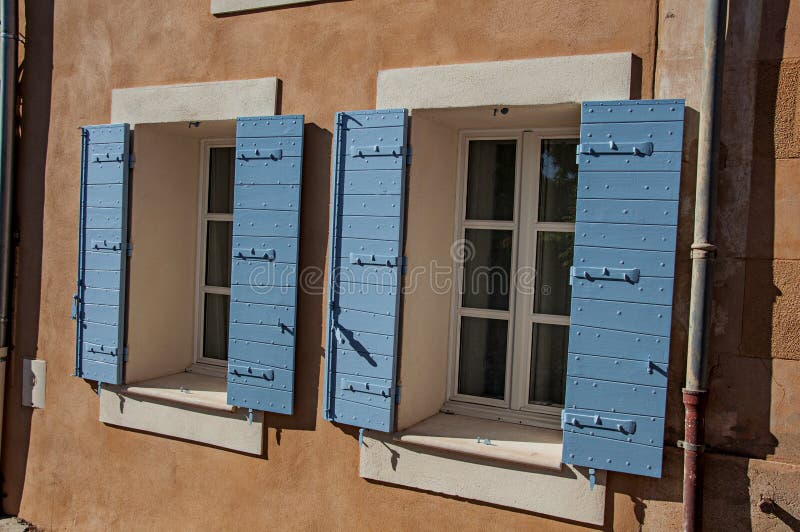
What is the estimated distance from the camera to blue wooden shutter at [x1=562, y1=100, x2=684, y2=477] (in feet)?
9.37

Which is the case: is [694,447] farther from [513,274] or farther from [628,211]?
[513,274]

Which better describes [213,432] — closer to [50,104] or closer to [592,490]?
[592,490]

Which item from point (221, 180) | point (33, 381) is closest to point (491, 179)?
point (221, 180)

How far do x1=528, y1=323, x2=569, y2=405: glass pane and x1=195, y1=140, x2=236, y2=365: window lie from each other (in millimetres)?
2117

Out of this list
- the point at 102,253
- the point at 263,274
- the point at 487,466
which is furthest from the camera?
the point at 102,253

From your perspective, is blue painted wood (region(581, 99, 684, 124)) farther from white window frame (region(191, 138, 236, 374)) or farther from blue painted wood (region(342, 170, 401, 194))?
white window frame (region(191, 138, 236, 374))

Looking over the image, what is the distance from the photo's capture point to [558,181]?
3.52 m

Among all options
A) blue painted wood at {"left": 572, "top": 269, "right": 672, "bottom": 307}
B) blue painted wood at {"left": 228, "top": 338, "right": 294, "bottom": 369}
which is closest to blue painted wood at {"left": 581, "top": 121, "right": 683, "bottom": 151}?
blue painted wood at {"left": 572, "top": 269, "right": 672, "bottom": 307}

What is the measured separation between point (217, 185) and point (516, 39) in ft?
7.67

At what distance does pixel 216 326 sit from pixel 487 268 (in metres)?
1.99

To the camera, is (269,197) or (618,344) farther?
(269,197)

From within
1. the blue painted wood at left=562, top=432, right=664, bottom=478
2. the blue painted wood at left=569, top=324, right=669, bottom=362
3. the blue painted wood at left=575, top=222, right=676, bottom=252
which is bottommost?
the blue painted wood at left=562, top=432, right=664, bottom=478

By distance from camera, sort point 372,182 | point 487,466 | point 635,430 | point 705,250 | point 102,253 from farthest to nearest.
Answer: point 102,253 < point 372,182 < point 487,466 < point 635,430 < point 705,250

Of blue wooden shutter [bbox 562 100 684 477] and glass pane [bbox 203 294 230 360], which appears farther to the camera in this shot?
glass pane [bbox 203 294 230 360]
